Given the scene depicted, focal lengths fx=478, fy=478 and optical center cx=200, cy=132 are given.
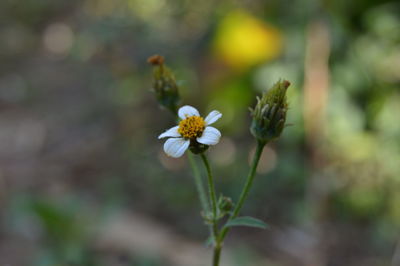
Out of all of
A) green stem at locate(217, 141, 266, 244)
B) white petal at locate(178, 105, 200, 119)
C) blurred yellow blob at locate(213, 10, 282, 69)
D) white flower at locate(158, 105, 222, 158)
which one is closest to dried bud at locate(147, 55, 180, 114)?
white petal at locate(178, 105, 200, 119)

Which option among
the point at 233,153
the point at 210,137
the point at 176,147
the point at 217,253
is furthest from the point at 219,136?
the point at 233,153

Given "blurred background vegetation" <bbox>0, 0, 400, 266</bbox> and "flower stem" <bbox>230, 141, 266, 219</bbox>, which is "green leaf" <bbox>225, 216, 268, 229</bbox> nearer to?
"flower stem" <bbox>230, 141, 266, 219</bbox>

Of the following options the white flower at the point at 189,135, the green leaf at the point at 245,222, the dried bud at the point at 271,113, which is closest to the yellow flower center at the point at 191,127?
the white flower at the point at 189,135

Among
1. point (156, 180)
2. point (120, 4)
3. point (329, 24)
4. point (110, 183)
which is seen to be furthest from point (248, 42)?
point (120, 4)

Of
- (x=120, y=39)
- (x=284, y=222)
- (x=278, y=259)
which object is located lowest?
(x=278, y=259)

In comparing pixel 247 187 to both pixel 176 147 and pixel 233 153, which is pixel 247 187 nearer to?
pixel 176 147

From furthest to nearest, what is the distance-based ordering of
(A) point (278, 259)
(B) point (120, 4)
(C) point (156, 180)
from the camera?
(B) point (120, 4), (C) point (156, 180), (A) point (278, 259)

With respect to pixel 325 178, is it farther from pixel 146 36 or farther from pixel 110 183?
pixel 146 36
